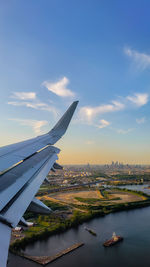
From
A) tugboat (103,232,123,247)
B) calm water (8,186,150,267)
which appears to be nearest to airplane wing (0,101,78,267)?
calm water (8,186,150,267)

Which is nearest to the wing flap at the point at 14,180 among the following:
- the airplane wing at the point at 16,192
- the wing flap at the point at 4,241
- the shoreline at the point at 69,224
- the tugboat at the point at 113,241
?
the airplane wing at the point at 16,192

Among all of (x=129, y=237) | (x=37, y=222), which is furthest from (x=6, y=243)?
(x=37, y=222)

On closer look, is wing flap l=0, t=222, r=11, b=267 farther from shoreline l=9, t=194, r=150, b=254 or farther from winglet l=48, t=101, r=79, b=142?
shoreline l=9, t=194, r=150, b=254

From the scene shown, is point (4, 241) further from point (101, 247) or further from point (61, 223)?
point (61, 223)

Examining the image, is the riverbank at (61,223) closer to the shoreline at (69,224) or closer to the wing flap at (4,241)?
the shoreline at (69,224)

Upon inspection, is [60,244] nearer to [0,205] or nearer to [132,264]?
[132,264]
